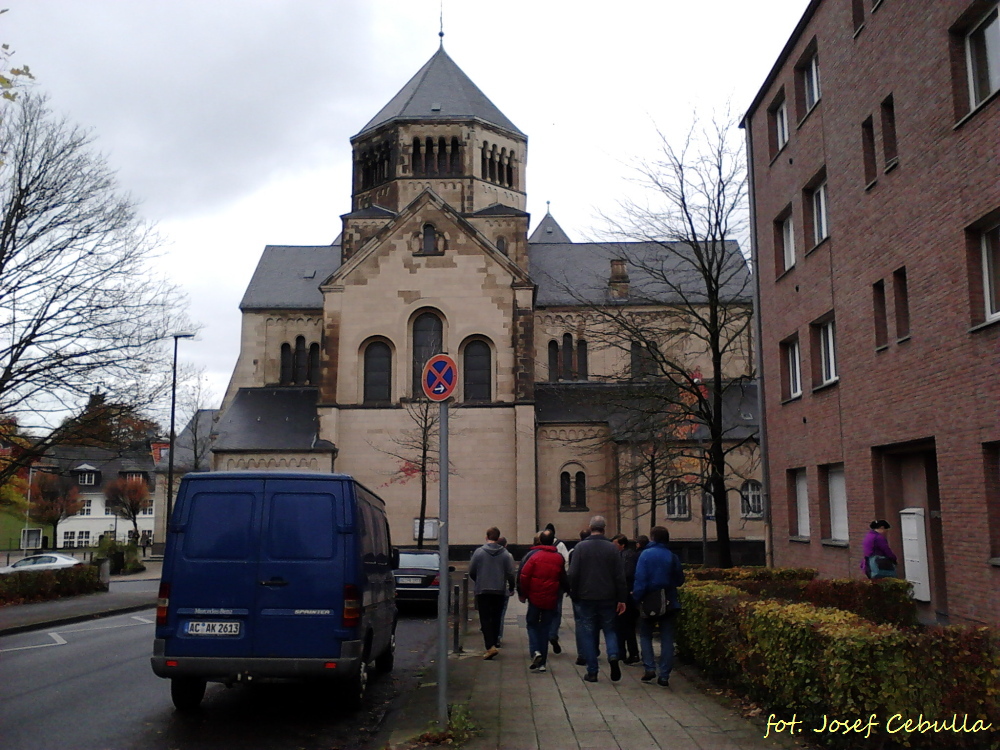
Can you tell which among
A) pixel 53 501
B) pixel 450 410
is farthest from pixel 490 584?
pixel 53 501

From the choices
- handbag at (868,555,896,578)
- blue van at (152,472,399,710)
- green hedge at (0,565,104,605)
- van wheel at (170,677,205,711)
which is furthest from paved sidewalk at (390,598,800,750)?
green hedge at (0,565,104,605)

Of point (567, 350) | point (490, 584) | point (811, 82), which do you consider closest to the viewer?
point (490, 584)

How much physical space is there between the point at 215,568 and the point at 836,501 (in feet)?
42.4

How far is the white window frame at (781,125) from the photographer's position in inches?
812

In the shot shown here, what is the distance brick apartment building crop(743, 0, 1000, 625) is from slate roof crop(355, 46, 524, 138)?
2622 centimetres

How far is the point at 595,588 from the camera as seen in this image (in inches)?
409

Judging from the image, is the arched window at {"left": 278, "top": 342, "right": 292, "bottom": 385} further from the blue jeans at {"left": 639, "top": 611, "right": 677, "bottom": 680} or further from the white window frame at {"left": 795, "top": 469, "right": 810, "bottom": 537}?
the blue jeans at {"left": 639, "top": 611, "right": 677, "bottom": 680}

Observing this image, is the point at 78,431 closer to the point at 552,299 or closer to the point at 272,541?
the point at 272,541

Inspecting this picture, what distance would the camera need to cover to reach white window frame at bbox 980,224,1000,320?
464 inches

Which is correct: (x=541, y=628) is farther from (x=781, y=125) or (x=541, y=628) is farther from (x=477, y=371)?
(x=477, y=371)

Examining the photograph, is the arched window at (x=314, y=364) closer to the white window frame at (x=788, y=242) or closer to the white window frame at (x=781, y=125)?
the white window frame at (x=788, y=242)

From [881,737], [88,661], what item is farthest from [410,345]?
[881,737]

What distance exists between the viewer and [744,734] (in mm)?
7316

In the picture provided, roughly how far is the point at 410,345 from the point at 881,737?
32993mm
